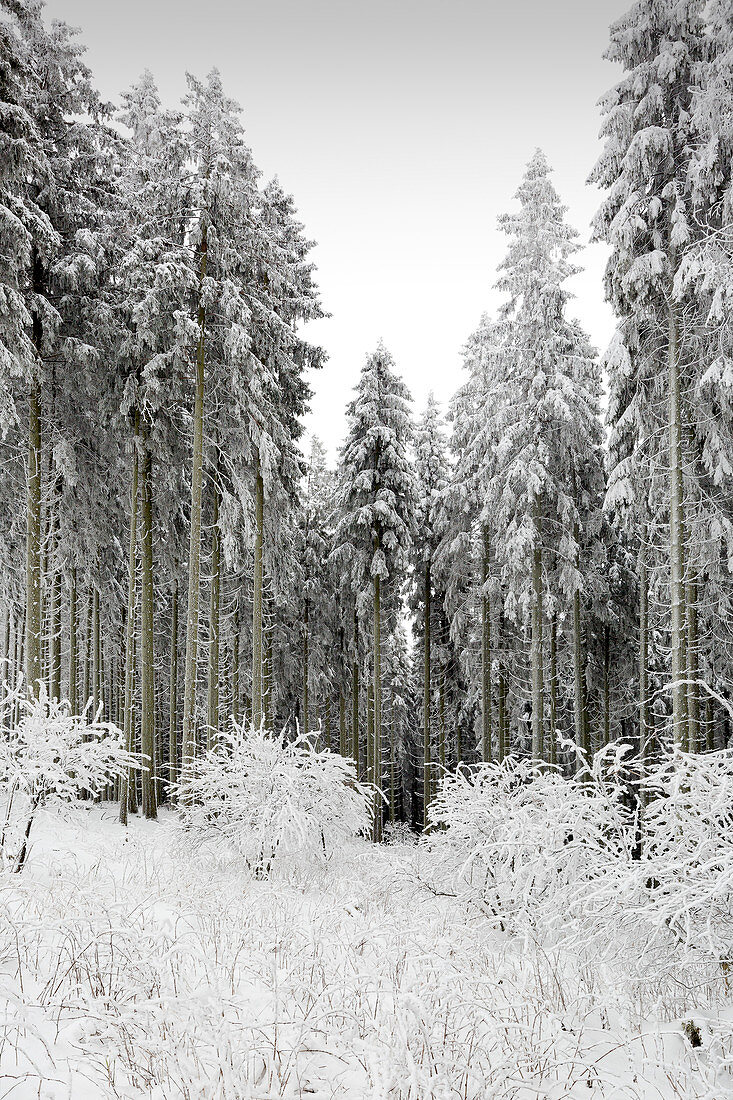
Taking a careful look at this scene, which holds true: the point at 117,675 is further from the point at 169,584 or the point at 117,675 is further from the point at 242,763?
the point at 242,763

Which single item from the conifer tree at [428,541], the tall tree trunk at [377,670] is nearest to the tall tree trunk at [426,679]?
the conifer tree at [428,541]

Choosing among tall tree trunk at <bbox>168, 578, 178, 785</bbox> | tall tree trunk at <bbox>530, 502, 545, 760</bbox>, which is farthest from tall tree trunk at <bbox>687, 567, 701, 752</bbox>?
tall tree trunk at <bbox>168, 578, 178, 785</bbox>

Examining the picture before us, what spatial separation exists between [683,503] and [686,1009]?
29.7ft

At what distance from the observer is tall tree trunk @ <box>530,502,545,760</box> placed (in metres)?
16.4

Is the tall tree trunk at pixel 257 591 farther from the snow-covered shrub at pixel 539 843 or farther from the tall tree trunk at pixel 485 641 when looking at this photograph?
the snow-covered shrub at pixel 539 843

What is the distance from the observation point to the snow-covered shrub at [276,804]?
8.05 metres

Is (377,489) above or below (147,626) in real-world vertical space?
above

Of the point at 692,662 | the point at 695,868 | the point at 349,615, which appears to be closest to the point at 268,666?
the point at 349,615

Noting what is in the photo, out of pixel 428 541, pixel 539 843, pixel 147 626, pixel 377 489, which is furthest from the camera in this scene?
pixel 428 541

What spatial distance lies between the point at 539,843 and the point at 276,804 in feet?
13.5

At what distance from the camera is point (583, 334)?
18391 millimetres

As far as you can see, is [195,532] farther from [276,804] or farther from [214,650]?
[276,804]

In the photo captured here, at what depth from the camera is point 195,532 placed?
13898 mm

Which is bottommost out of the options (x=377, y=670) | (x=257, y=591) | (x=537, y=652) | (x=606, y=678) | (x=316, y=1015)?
(x=316, y=1015)
